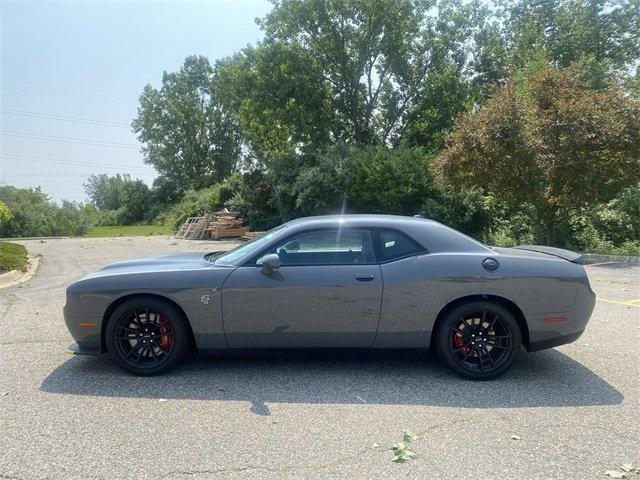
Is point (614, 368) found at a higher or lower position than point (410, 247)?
lower

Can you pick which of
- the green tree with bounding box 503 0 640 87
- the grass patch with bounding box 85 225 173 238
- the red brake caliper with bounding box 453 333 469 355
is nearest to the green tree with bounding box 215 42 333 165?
the grass patch with bounding box 85 225 173 238

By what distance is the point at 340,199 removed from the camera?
854 inches

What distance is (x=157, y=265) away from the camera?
15.3 ft

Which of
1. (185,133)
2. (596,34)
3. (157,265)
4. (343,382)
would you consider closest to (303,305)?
(343,382)

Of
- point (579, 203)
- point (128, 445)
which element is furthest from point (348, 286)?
point (579, 203)

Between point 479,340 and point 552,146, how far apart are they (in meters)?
10.5

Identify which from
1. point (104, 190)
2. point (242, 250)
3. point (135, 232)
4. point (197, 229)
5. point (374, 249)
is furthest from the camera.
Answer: point (104, 190)

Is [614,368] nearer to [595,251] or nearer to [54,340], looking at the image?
[54,340]

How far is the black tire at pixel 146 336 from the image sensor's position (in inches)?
170

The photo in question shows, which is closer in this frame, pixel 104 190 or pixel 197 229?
pixel 197 229

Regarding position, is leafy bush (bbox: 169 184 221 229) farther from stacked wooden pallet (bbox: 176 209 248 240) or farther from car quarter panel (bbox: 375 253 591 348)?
car quarter panel (bbox: 375 253 591 348)

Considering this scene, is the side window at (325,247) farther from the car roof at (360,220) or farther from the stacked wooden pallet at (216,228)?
the stacked wooden pallet at (216,228)

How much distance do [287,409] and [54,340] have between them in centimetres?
333

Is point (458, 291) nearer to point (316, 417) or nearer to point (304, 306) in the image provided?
point (304, 306)
